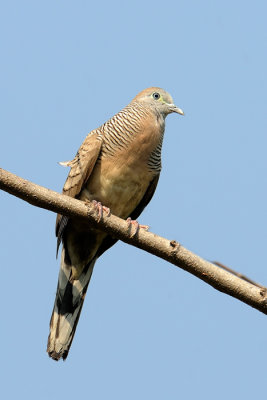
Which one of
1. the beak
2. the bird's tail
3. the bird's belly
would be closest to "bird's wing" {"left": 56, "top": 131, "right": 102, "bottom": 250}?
the bird's belly

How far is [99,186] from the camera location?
20.1 ft

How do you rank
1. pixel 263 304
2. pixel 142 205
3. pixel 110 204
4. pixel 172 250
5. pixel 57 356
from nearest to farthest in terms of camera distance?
1. pixel 263 304
2. pixel 172 250
3. pixel 57 356
4. pixel 110 204
5. pixel 142 205

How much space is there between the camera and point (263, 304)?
3.73 metres

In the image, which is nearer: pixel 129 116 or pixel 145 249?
pixel 145 249

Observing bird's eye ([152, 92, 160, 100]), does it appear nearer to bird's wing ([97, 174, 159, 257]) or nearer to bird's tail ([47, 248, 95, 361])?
bird's wing ([97, 174, 159, 257])

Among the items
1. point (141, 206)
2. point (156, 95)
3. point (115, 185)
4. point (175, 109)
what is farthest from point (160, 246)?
point (156, 95)

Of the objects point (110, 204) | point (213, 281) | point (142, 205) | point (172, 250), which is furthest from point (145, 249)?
point (142, 205)

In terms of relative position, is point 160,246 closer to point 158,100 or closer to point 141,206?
point 141,206

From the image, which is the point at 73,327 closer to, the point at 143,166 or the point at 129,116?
the point at 143,166

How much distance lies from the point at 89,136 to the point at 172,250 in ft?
8.63

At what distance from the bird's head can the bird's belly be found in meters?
1.00

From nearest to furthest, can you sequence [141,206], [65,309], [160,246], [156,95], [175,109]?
[160,246], [65,309], [141,206], [175,109], [156,95]

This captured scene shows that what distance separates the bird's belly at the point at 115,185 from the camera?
6113 millimetres

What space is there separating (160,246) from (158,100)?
3.23 metres
